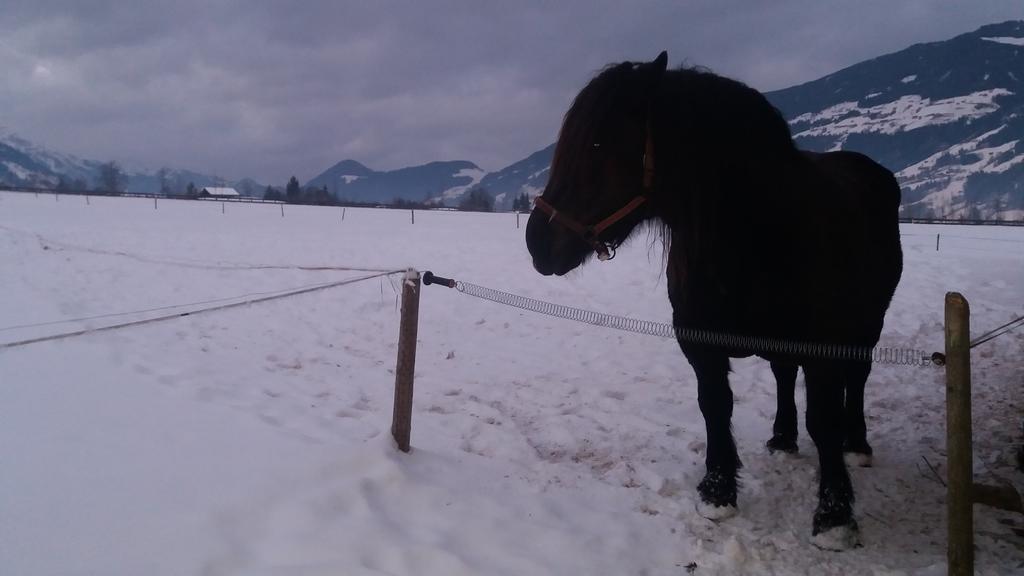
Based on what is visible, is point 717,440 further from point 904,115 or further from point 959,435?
point 904,115

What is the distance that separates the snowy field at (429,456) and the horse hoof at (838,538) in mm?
54

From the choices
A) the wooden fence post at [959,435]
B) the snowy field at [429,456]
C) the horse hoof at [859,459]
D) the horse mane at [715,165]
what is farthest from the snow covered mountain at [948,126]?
the wooden fence post at [959,435]

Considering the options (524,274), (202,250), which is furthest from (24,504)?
(202,250)

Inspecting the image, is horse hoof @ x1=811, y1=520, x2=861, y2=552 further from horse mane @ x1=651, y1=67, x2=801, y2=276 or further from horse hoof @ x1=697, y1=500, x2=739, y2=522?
horse mane @ x1=651, y1=67, x2=801, y2=276

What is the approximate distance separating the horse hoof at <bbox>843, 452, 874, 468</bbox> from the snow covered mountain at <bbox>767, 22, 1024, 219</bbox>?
142ft

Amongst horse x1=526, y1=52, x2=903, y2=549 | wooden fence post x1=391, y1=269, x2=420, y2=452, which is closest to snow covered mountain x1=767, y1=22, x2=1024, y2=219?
horse x1=526, y1=52, x2=903, y2=549

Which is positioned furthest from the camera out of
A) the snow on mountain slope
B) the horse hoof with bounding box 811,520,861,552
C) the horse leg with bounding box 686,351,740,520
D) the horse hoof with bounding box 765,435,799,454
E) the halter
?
the snow on mountain slope

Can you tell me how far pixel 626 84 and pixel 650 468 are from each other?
233cm

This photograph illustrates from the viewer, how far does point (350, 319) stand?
7.62 meters

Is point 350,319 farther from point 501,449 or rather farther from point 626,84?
point 626,84

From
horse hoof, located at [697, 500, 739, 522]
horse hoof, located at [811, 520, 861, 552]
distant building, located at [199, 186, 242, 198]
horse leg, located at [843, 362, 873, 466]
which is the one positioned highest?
distant building, located at [199, 186, 242, 198]

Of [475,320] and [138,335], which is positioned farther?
[475,320]

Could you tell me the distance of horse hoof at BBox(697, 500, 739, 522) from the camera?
2.68 meters

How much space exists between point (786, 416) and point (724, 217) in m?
1.96
